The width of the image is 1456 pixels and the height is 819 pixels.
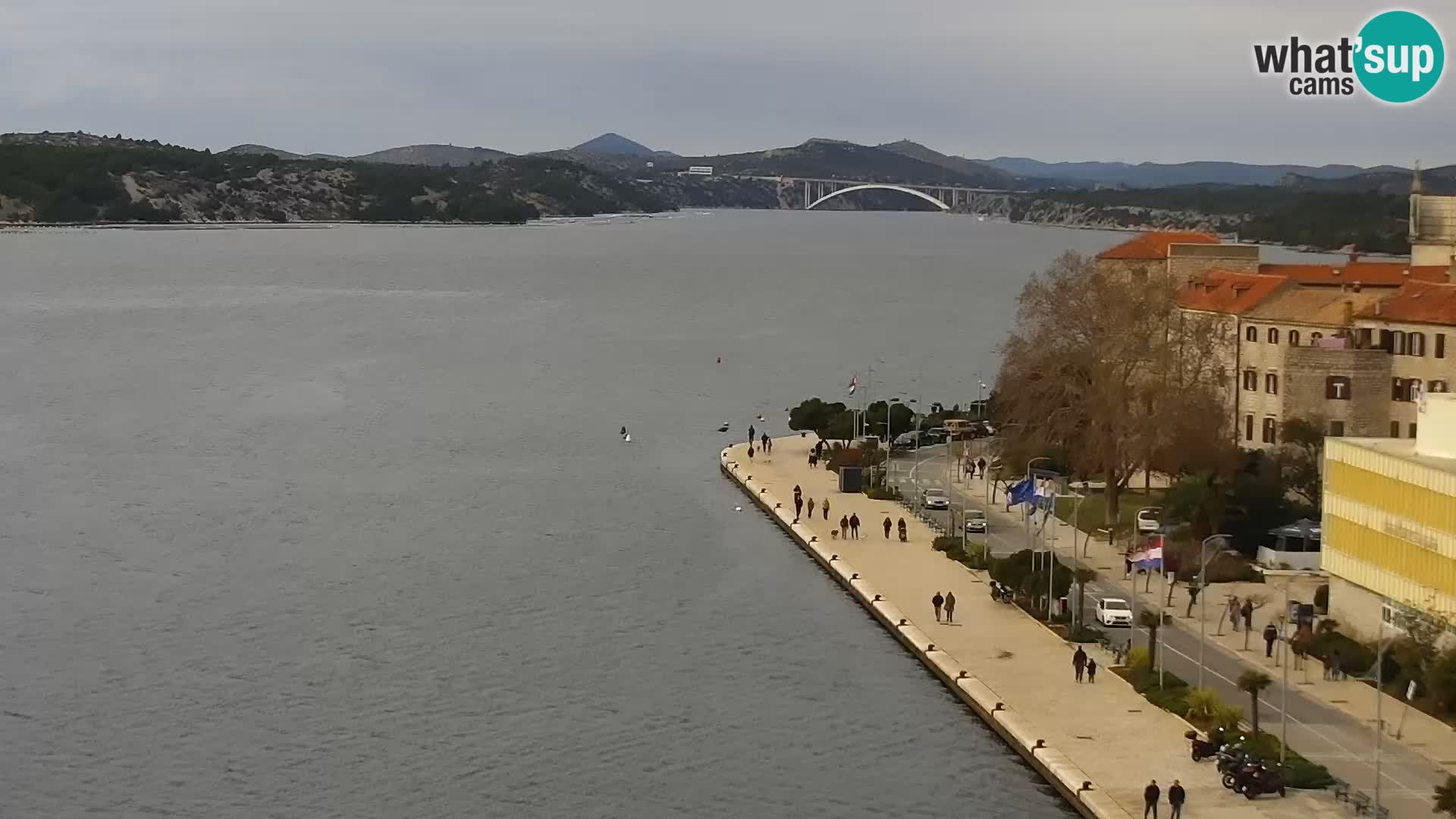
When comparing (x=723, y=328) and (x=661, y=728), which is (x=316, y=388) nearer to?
(x=723, y=328)

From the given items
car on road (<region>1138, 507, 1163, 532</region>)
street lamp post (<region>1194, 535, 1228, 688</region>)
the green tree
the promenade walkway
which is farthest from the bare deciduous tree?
the promenade walkway

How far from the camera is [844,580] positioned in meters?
49.8

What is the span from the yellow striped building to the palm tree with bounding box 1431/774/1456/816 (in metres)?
7.68

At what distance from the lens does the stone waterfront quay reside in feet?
102

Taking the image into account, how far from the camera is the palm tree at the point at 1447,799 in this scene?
28.0m

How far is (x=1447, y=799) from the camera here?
28.2 m

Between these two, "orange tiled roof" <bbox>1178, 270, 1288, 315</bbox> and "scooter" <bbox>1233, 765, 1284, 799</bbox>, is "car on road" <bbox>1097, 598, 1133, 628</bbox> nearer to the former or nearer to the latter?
"scooter" <bbox>1233, 765, 1284, 799</bbox>

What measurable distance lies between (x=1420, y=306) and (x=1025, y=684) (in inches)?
887

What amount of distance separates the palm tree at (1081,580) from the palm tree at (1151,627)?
4.07ft

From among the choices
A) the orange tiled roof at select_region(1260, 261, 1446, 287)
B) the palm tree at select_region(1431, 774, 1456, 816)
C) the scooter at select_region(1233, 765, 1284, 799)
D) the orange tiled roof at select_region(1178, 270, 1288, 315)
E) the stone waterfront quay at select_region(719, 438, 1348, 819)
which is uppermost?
the orange tiled roof at select_region(1260, 261, 1446, 287)

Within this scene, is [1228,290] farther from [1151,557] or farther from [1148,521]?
[1151,557]

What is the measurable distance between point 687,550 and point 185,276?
148547mm

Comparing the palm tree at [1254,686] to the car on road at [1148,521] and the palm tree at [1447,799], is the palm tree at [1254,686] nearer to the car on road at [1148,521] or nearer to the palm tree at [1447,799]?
the palm tree at [1447,799]

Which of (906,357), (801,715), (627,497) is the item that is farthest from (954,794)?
(906,357)
